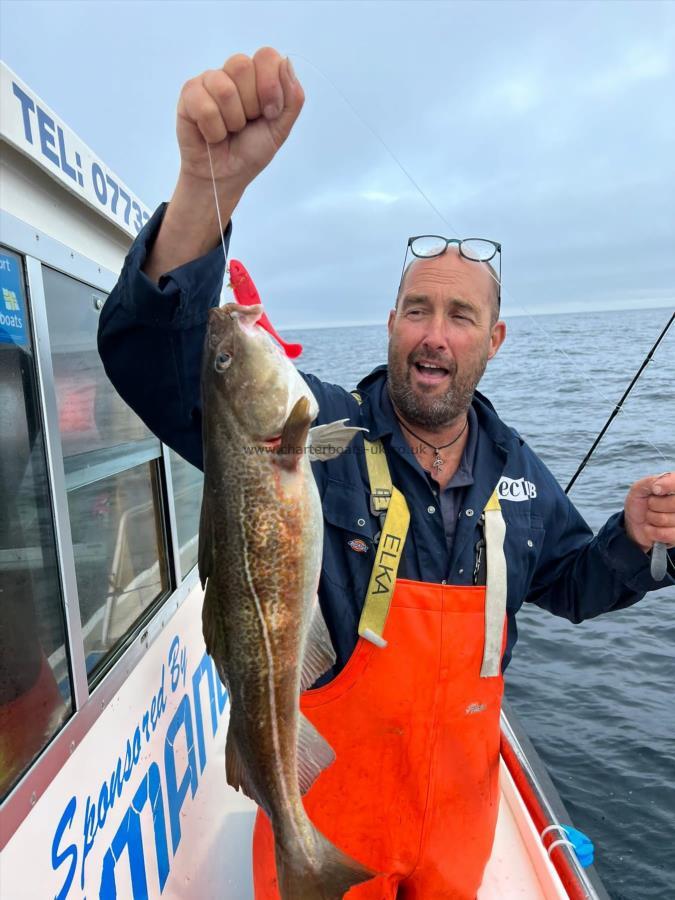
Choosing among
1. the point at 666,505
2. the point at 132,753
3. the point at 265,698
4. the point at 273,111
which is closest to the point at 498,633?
the point at 666,505

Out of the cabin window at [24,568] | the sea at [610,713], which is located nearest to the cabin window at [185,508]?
the cabin window at [24,568]

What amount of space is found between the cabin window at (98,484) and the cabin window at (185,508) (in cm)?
57

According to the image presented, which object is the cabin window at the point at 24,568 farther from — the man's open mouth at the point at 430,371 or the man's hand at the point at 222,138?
the man's open mouth at the point at 430,371

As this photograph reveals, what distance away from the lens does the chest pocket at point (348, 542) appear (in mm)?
2410

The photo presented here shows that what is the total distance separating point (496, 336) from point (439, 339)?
61cm

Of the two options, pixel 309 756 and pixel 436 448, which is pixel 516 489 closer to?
pixel 436 448

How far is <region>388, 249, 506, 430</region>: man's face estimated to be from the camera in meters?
2.71

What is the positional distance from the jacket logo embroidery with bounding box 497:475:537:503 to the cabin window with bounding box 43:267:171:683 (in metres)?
1.70

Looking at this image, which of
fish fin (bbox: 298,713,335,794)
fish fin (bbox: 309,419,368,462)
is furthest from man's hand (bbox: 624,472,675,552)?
fish fin (bbox: 298,713,335,794)

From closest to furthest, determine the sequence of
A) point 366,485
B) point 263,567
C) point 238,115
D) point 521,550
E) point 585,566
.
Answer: point 238,115 < point 263,567 < point 366,485 < point 521,550 < point 585,566

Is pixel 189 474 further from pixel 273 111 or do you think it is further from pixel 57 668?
pixel 273 111

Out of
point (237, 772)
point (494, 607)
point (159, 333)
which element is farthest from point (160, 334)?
point (494, 607)

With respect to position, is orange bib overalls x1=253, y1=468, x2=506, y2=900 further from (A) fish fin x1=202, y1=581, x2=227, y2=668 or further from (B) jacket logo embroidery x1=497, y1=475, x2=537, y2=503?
(A) fish fin x1=202, y1=581, x2=227, y2=668

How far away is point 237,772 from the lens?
198 centimetres
